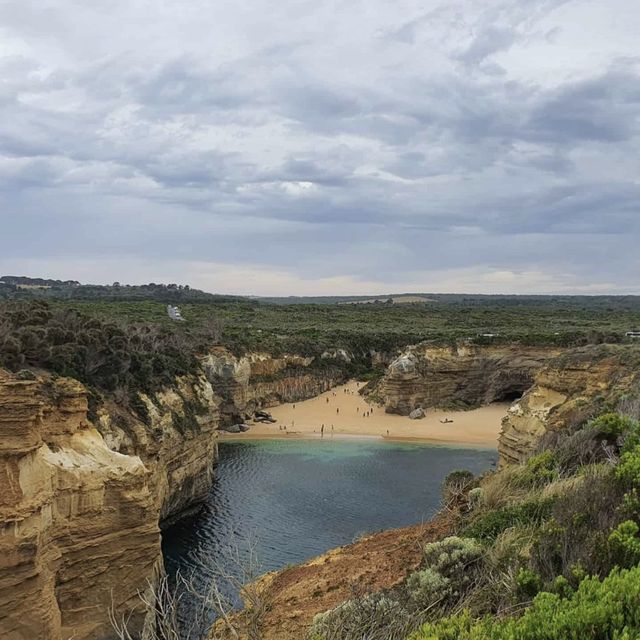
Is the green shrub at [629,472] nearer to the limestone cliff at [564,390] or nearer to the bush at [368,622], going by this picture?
the bush at [368,622]

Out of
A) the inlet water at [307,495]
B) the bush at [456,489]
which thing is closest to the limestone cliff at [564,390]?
the inlet water at [307,495]

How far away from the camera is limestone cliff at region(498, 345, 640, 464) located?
2510 cm

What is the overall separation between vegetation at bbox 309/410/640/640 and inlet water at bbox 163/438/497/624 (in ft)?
32.2

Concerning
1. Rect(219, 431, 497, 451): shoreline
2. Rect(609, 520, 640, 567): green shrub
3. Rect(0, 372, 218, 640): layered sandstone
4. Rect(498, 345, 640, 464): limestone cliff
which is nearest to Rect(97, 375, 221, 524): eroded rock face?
Rect(0, 372, 218, 640): layered sandstone

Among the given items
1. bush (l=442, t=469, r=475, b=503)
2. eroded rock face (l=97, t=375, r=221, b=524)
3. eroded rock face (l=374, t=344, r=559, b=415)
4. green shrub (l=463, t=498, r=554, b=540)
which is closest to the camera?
green shrub (l=463, t=498, r=554, b=540)

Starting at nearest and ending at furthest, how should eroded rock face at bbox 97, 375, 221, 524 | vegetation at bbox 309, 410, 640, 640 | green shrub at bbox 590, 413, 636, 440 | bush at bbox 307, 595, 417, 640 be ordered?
vegetation at bbox 309, 410, 640, 640 < bush at bbox 307, 595, 417, 640 < green shrub at bbox 590, 413, 636, 440 < eroded rock face at bbox 97, 375, 221, 524

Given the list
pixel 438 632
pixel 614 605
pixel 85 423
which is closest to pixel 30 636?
pixel 85 423

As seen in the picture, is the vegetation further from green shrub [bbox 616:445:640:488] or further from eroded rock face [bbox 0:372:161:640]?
eroded rock face [bbox 0:372:161:640]

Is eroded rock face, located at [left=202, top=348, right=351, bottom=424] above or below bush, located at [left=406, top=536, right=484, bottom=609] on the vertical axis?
below

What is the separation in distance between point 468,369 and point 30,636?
162 ft

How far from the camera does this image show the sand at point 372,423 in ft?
163

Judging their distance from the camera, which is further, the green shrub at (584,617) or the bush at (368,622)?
the bush at (368,622)

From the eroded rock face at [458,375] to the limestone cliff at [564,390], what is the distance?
70.6ft

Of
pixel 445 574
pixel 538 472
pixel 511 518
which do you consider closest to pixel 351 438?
pixel 538 472
